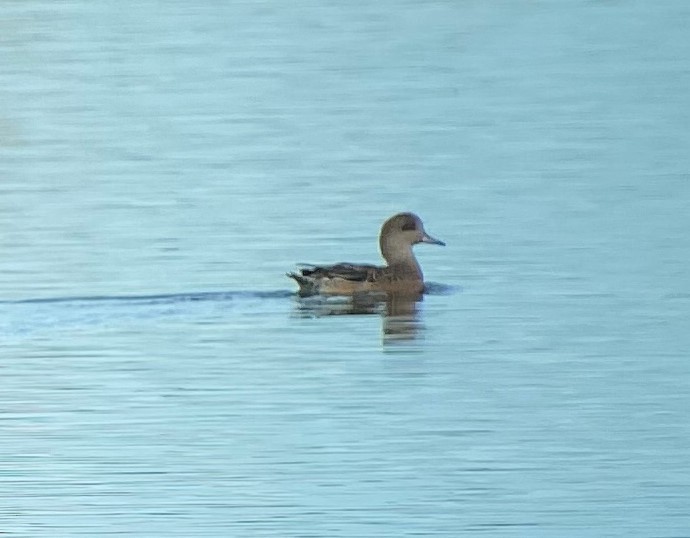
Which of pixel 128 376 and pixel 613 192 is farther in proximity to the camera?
pixel 613 192

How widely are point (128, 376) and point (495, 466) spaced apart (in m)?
2.67

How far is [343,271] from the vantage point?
15.7 meters

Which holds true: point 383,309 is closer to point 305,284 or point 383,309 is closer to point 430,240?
point 305,284

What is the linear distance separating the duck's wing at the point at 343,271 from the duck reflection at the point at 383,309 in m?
0.12

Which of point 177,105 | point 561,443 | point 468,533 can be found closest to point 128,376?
point 561,443

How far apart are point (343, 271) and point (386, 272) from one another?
481mm

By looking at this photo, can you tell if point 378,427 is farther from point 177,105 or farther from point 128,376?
point 177,105

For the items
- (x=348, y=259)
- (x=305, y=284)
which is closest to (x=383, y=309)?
(x=305, y=284)

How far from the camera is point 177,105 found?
2406cm

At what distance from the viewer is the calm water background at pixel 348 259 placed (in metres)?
10.0

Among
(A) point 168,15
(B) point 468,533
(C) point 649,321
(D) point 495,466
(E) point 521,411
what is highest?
(A) point 168,15

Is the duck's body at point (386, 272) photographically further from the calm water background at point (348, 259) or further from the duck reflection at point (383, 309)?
the calm water background at point (348, 259)

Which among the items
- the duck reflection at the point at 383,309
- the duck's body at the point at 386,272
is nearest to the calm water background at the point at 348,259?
the duck reflection at the point at 383,309

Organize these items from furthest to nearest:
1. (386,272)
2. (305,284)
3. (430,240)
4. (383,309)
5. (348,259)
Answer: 1. (348,259)
2. (430,240)
3. (386,272)
4. (305,284)
5. (383,309)
